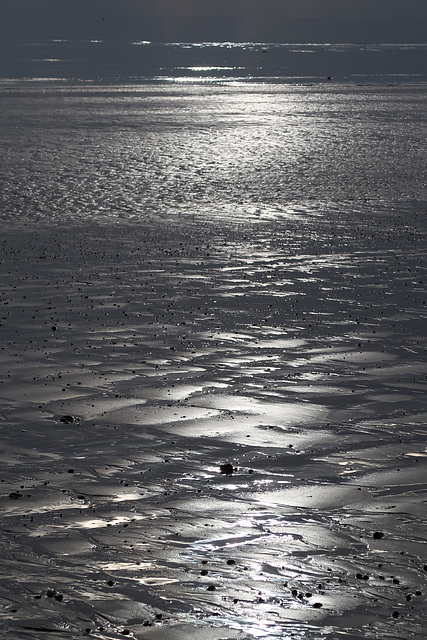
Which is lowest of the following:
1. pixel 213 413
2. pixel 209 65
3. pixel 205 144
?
pixel 213 413

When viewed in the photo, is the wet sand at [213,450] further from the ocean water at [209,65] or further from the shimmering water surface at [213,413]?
the ocean water at [209,65]

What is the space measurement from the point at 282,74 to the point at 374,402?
65999 mm

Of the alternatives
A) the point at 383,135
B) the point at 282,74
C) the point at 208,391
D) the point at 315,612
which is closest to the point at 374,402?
the point at 208,391

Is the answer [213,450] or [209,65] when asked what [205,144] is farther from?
[209,65]

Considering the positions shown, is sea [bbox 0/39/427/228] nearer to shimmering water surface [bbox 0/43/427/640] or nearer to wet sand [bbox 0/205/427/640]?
shimmering water surface [bbox 0/43/427/640]

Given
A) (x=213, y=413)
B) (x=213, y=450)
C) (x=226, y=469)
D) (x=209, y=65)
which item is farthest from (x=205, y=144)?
(x=209, y=65)

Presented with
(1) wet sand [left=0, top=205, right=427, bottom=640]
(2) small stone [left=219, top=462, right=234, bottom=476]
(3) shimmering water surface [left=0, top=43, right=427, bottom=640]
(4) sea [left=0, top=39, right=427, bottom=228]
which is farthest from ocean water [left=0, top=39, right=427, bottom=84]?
(2) small stone [left=219, top=462, right=234, bottom=476]

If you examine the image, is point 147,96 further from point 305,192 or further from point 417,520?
point 417,520

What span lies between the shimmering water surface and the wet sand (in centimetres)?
2

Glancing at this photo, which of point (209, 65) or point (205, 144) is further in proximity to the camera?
point (209, 65)

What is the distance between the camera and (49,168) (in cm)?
2606

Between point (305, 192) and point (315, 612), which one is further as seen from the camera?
point (305, 192)

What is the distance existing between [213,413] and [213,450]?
86cm

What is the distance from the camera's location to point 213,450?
26.3 feet
